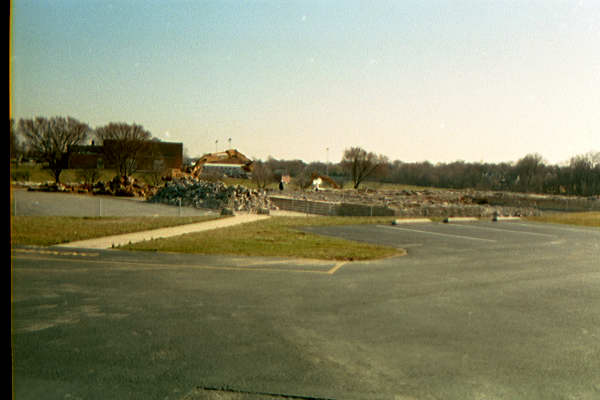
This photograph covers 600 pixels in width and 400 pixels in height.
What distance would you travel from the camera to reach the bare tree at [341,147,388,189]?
2766 inches

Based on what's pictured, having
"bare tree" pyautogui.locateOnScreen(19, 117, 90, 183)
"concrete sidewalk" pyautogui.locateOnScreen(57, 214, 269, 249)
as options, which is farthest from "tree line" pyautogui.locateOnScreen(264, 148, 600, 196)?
"concrete sidewalk" pyautogui.locateOnScreen(57, 214, 269, 249)

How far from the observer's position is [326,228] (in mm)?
21281

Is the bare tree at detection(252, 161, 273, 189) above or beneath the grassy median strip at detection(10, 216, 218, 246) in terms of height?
above

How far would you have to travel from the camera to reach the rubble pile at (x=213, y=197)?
32281mm

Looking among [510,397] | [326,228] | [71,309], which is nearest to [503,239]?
[326,228]

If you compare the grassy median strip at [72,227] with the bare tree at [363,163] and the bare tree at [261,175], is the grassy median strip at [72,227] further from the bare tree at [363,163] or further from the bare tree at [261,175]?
the bare tree at [363,163]

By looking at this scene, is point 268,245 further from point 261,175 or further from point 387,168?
point 387,168

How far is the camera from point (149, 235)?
1727cm

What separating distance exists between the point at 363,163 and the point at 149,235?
5711cm

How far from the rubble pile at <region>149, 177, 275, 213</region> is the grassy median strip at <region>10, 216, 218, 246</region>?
797 cm

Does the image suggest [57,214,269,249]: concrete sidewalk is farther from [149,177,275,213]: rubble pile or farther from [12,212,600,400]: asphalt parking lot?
[149,177,275,213]: rubble pile

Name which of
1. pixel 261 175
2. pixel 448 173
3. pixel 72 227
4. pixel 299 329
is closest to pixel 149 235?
pixel 72 227
